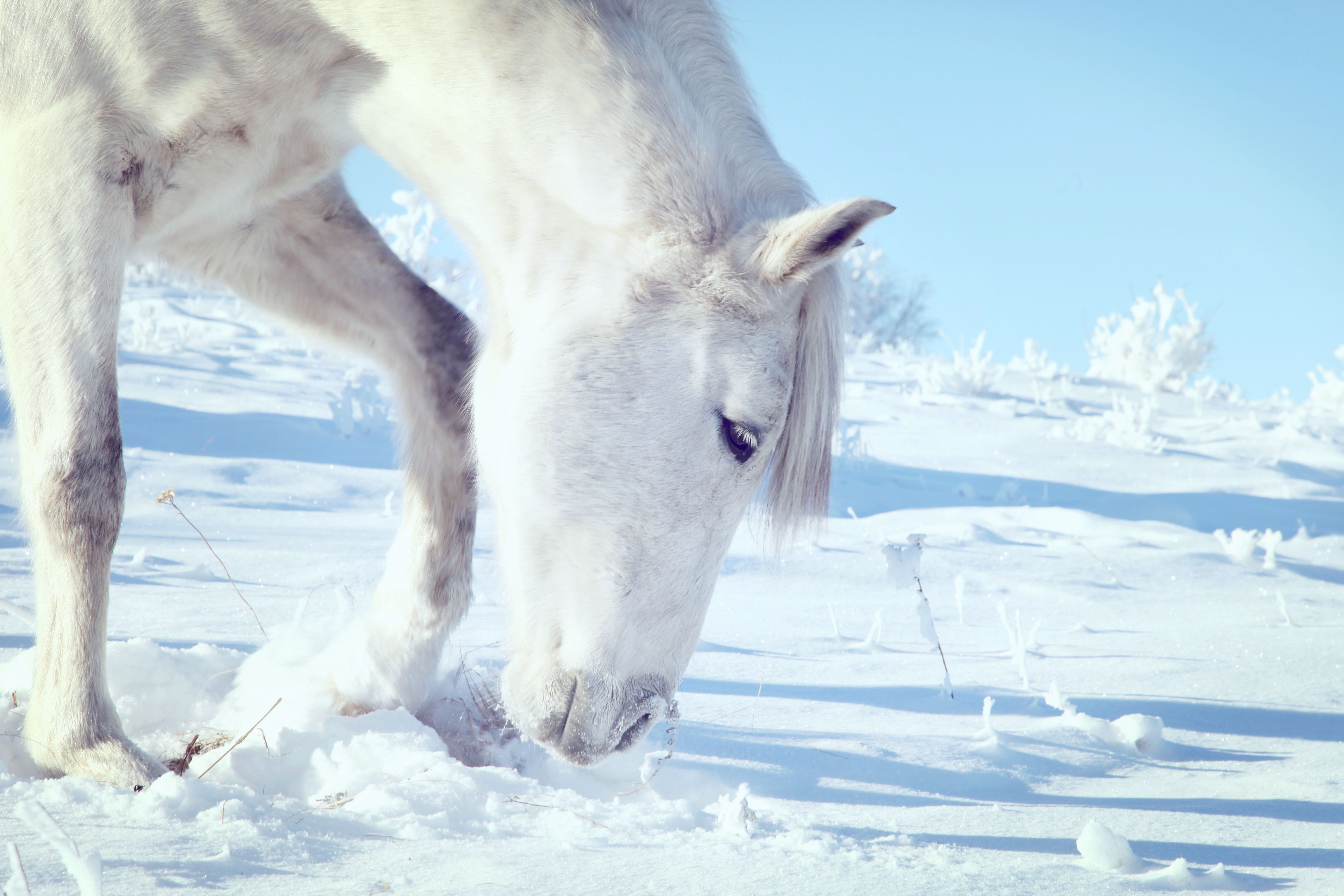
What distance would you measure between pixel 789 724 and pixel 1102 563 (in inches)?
99.1

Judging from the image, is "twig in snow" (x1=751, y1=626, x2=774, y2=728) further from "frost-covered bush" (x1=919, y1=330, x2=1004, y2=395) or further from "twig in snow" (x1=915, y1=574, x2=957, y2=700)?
"frost-covered bush" (x1=919, y1=330, x2=1004, y2=395)

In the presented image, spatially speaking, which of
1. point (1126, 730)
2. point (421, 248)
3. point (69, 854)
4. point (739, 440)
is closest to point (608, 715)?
point (739, 440)

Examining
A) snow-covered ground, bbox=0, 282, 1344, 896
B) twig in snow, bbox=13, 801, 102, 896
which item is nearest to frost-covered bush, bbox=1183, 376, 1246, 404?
snow-covered ground, bbox=0, 282, 1344, 896

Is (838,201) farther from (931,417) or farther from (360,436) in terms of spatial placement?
(931,417)

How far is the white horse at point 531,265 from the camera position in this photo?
161cm

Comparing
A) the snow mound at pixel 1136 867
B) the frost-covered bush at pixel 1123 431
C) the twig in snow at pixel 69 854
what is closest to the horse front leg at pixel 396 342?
the twig in snow at pixel 69 854

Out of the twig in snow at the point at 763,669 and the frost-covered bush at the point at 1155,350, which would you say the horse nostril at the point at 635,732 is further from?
the frost-covered bush at the point at 1155,350

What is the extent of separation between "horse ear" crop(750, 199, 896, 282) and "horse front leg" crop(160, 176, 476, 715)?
3.10ft

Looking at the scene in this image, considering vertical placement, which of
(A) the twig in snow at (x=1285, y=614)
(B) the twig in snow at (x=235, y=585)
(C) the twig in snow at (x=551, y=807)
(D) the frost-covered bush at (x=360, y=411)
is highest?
(A) the twig in snow at (x=1285, y=614)

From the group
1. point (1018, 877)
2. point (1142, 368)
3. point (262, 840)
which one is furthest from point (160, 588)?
point (1142, 368)

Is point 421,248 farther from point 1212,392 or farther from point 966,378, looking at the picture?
point 1212,392

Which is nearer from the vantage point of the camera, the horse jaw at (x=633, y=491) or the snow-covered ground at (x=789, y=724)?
the snow-covered ground at (x=789, y=724)

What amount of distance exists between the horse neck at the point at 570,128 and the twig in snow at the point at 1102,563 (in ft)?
9.13

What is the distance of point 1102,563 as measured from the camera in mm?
3896
